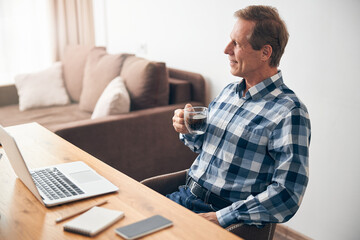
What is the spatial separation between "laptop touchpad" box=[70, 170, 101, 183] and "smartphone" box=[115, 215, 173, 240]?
0.34 metres

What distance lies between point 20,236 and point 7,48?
3382mm

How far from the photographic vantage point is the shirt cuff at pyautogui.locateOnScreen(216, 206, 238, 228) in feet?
4.38

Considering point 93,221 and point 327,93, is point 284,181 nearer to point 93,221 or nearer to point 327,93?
point 93,221

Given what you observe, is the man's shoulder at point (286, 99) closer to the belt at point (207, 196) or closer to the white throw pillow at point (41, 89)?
the belt at point (207, 196)

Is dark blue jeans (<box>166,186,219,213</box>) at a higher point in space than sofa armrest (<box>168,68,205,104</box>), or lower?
lower

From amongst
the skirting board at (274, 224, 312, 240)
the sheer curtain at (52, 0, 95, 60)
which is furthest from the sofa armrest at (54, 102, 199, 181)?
the sheer curtain at (52, 0, 95, 60)

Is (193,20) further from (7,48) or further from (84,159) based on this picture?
(7,48)

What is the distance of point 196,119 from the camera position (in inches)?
54.0

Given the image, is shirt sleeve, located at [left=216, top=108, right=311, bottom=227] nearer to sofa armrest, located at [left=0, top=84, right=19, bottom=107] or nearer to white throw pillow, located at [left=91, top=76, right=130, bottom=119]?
white throw pillow, located at [left=91, top=76, right=130, bottom=119]

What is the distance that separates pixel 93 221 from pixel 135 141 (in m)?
1.54

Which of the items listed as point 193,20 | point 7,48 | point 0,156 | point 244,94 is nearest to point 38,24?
point 7,48

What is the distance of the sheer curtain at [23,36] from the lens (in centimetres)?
389

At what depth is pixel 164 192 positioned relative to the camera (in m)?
1.68

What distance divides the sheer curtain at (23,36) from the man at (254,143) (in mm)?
2962
